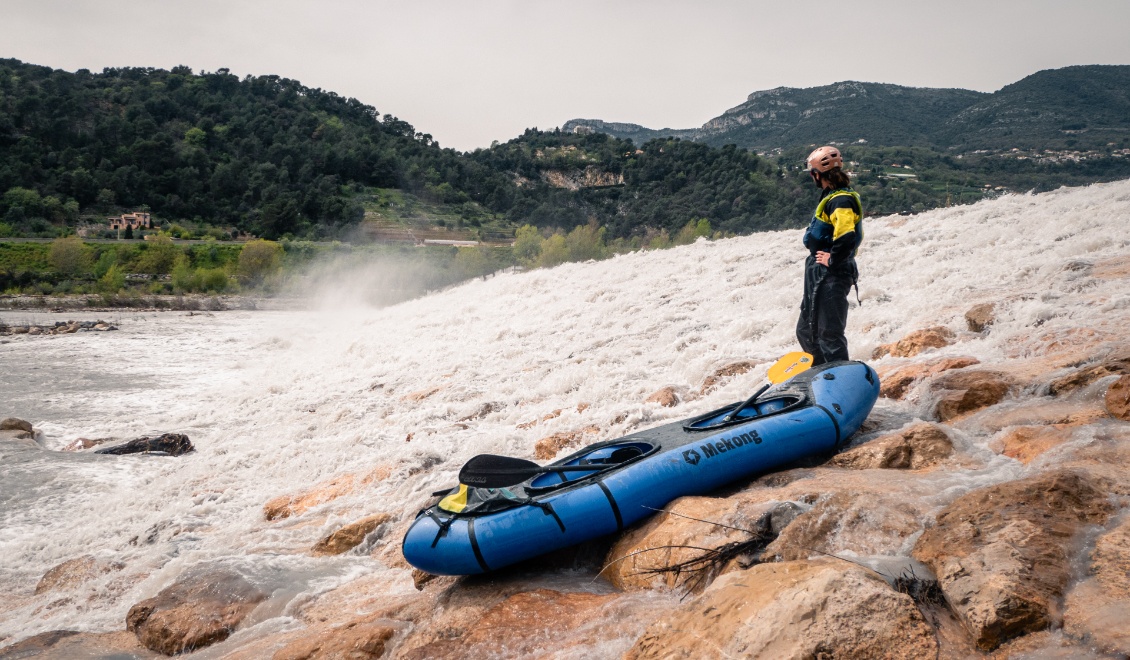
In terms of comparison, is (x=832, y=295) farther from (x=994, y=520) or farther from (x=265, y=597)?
(x=265, y=597)

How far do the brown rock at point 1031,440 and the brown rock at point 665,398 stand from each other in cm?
324

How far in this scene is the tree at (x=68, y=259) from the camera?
40.9 metres

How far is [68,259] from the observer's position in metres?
41.0

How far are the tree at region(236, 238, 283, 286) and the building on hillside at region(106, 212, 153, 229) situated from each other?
21.0m

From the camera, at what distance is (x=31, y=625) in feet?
16.7

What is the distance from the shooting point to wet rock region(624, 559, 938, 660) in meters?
2.42

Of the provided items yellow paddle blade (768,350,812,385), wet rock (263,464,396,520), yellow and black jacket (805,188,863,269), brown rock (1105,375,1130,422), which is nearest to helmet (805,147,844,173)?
yellow and black jacket (805,188,863,269)

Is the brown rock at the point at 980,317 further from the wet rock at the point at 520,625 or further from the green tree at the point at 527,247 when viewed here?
the green tree at the point at 527,247

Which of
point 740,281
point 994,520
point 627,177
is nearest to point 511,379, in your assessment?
point 740,281

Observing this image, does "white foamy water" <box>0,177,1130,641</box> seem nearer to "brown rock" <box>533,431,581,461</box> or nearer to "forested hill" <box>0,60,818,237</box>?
"brown rock" <box>533,431,581,461</box>

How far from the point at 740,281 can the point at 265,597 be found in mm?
10245

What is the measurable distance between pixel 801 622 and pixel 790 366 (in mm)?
3525

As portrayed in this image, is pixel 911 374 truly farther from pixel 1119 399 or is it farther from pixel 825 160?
pixel 825 160

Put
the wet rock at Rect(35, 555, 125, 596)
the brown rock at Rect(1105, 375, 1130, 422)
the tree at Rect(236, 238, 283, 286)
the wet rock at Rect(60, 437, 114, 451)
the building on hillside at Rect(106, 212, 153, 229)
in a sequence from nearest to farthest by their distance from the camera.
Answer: the brown rock at Rect(1105, 375, 1130, 422) < the wet rock at Rect(35, 555, 125, 596) < the wet rock at Rect(60, 437, 114, 451) < the tree at Rect(236, 238, 283, 286) < the building on hillside at Rect(106, 212, 153, 229)
